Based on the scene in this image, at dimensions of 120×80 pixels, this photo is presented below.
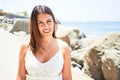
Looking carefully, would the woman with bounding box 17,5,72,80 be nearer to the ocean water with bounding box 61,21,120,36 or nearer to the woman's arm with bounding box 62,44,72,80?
the woman's arm with bounding box 62,44,72,80

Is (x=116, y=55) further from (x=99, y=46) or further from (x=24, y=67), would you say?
(x=24, y=67)

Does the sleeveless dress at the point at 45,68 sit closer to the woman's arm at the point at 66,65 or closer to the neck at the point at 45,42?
the woman's arm at the point at 66,65

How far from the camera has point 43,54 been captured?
238cm

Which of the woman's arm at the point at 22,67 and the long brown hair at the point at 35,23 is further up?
the long brown hair at the point at 35,23

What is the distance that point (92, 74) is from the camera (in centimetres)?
551

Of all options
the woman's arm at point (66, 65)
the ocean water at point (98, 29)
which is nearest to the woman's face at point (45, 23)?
the woman's arm at point (66, 65)

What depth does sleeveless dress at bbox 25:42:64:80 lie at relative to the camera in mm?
2301

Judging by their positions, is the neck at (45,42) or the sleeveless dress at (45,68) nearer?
the sleeveless dress at (45,68)

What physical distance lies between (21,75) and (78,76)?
270 cm

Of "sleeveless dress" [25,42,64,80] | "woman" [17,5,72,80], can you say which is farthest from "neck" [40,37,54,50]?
"sleeveless dress" [25,42,64,80]

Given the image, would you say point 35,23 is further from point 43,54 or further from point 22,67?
point 22,67

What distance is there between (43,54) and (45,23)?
282mm

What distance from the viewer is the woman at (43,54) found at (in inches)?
90.9

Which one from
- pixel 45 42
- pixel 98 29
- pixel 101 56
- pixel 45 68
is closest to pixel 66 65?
pixel 45 68
